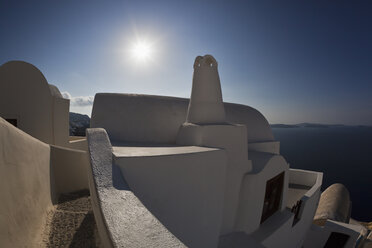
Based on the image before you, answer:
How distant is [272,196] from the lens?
22.4 feet

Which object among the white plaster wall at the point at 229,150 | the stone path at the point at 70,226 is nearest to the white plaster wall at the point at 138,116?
the white plaster wall at the point at 229,150

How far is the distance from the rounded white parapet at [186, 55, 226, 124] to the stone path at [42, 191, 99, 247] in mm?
3897

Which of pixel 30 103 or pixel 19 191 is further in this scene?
pixel 30 103

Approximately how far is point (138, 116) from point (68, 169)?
2.77m

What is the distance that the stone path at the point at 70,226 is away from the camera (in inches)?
119

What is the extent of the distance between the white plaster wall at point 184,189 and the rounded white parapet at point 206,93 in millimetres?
2144

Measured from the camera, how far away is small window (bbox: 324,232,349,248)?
39.1ft

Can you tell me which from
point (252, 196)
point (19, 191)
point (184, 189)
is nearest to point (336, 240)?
point (252, 196)

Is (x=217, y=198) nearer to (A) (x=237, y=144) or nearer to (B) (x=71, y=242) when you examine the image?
(A) (x=237, y=144)

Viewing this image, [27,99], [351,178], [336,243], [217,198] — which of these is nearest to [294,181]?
[336,243]

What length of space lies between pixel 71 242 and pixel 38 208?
0.86 m

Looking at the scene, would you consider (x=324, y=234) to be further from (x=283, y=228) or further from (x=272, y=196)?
(x=272, y=196)

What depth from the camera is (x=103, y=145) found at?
2.99 meters

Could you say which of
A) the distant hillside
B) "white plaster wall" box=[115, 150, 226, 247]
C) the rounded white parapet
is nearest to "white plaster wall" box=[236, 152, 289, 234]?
"white plaster wall" box=[115, 150, 226, 247]
